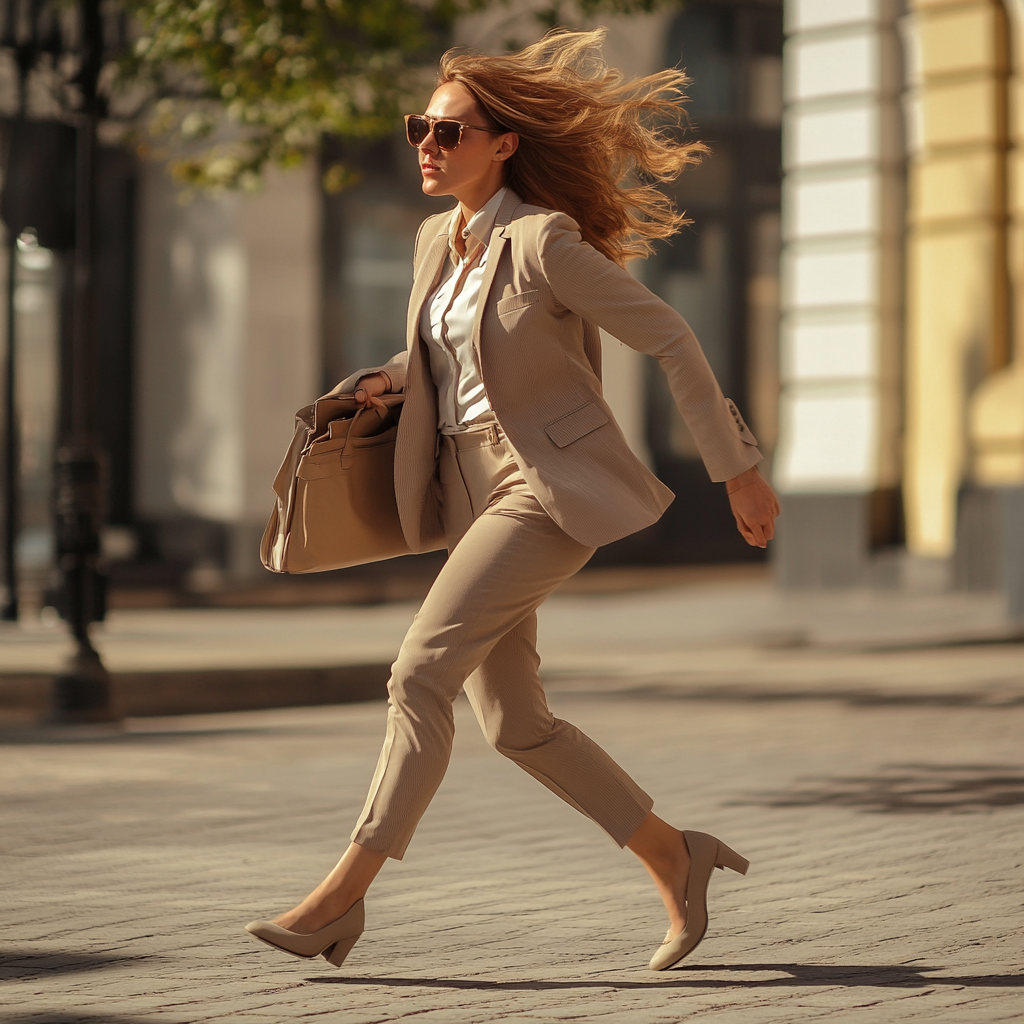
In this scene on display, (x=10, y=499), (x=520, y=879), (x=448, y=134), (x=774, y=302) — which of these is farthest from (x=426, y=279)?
(x=774, y=302)

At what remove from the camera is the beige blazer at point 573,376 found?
4.28 meters

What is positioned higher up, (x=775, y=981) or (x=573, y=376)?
(x=573, y=376)

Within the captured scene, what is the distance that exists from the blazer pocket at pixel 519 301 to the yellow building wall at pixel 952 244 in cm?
1314

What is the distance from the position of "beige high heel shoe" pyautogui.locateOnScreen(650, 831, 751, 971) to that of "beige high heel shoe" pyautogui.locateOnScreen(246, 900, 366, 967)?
28.4 inches

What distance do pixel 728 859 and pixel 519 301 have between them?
4.73 feet

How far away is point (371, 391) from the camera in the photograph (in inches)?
180

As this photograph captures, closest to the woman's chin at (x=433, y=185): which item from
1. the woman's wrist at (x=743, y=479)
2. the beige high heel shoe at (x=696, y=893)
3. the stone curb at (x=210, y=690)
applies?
the woman's wrist at (x=743, y=479)

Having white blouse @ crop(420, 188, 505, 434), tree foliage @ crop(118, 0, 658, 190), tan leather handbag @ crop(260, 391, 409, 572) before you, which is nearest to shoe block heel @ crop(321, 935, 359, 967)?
tan leather handbag @ crop(260, 391, 409, 572)

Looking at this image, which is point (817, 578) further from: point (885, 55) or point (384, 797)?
point (384, 797)

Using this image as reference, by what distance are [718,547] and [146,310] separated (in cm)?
738

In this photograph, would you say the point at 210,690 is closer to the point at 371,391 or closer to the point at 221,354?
the point at 371,391

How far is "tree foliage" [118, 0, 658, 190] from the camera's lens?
11234 mm

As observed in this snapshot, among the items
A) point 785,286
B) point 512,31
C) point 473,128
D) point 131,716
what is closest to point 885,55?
point 785,286

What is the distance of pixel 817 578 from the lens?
17.8 metres
